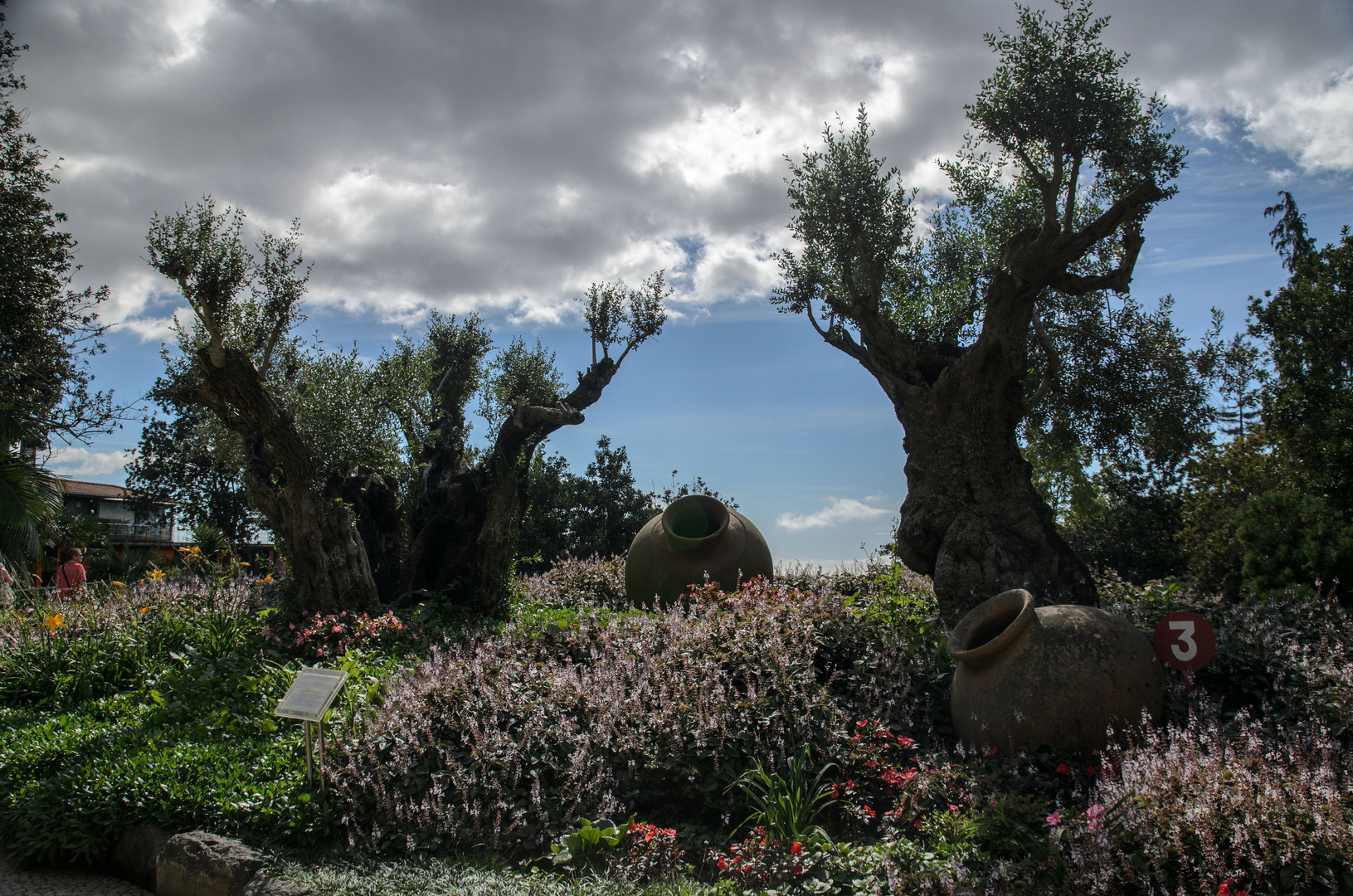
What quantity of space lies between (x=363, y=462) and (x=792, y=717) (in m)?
11.1

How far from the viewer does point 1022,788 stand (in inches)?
175

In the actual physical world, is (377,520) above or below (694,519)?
below

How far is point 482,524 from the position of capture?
10797 mm

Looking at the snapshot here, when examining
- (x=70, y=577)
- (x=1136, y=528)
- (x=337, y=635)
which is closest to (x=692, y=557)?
(x=337, y=635)

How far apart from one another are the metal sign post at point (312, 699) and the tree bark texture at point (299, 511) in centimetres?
470

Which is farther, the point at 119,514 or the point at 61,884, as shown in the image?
the point at 119,514

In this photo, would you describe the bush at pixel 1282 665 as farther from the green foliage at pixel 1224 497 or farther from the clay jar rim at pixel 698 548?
the green foliage at pixel 1224 497

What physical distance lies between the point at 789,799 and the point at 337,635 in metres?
6.28

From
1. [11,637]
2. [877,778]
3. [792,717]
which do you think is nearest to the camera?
[877,778]

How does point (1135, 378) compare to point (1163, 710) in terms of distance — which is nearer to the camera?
point (1163, 710)

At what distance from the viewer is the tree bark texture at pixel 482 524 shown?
10.6 m

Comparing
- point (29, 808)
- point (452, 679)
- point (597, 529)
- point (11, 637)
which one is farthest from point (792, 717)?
point (597, 529)

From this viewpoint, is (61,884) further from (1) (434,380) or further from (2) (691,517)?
(1) (434,380)

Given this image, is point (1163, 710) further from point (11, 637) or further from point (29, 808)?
point (11, 637)
